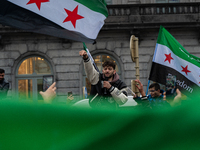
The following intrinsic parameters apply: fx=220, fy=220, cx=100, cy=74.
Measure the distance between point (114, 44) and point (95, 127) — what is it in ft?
36.8

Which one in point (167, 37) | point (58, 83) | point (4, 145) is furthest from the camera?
point (58, 83)

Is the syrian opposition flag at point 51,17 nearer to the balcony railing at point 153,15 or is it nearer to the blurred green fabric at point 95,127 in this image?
the blurred green fabric at point 95,127

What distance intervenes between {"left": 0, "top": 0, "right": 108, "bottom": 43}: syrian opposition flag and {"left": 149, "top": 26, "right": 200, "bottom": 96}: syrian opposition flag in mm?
1968

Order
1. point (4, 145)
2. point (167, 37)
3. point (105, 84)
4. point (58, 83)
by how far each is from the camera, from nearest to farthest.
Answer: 1. point (4, 145)
2. point (105, 84)
3. point (167, 37)
4. point (58, 83)

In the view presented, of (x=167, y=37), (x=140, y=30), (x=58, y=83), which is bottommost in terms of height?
(x=58, y=83)

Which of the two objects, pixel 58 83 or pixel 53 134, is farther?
pixel 58 83

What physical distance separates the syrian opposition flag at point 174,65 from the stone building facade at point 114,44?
680 centimetres

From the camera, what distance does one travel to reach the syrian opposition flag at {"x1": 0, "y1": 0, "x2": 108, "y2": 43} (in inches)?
118

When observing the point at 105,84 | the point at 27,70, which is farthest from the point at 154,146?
the point at 27,70

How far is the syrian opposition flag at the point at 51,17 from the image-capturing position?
9.85ft

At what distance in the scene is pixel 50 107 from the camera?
666 millimetres

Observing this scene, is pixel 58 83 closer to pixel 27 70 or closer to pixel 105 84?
pixel 27 70

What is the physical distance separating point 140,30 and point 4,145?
11.7m

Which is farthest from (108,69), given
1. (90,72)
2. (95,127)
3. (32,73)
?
(32,73)
